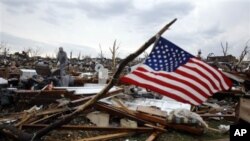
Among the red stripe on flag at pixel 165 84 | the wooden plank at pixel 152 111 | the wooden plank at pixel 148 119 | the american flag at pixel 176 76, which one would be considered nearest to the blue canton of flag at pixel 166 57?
the american flag at pixel 176 76

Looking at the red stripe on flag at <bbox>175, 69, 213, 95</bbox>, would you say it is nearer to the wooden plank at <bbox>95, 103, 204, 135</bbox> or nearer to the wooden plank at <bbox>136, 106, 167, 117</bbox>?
the wooden plank at <bbox>95, 103, 204, 135</bbox>

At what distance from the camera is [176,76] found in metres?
5.29

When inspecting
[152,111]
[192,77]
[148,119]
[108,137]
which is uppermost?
[192,77]

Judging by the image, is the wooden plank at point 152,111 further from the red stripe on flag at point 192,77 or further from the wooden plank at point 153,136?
the red stripe on flag at point 192,77

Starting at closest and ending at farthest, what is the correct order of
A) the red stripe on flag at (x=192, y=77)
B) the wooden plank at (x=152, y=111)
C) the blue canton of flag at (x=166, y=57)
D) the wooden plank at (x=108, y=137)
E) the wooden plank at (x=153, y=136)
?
the blue canton of flag at (x=166, y=57) < the red stripe on flag at (x=192, y=77) < the wooden plank at (x=108, y=137) < the wooden plank at (x=153, y=136) < the wooden plank at (x=152, y=111)

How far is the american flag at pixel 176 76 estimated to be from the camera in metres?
5.14

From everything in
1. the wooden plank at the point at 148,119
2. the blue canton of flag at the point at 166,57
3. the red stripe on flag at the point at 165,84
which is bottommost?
the wooden plank at the point at 148,119

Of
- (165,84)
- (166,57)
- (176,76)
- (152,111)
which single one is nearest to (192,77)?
(176,76)

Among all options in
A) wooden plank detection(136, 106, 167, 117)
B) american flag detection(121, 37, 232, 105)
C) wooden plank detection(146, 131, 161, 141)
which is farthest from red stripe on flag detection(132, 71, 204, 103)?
wooden plank detection(136, 106, 167, 117)

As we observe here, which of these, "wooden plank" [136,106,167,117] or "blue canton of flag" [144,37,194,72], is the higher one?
"blue canton of flag" [144,37,194,72]

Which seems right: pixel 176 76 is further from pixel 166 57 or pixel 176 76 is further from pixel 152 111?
pixel 152 111

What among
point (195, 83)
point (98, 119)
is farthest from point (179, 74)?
point (98, 119)

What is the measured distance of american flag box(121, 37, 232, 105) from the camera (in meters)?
5.14

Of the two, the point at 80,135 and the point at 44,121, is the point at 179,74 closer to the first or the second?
the point at 80,135
